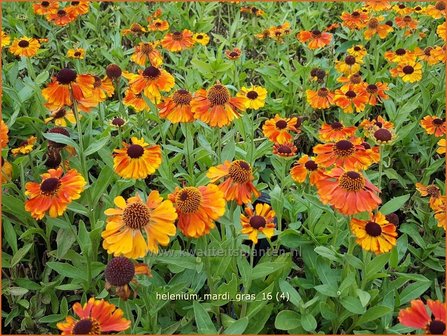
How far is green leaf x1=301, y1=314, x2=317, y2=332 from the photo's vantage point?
4.90 feet

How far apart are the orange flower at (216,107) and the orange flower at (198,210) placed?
1.30 ft

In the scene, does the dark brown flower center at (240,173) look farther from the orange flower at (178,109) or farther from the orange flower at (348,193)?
the orange flower at (178,109)

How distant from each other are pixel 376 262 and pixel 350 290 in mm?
118

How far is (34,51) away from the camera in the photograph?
2.63 meters

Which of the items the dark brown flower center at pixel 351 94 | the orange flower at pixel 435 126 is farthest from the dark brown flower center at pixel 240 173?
the orange flower at pixel 435 126

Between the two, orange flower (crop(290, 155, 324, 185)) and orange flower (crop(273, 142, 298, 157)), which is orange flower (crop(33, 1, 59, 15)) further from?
orange flower (crop(290, 155, 324, 185))

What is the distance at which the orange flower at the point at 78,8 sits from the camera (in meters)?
2.97

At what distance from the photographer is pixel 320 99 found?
95.3 inches

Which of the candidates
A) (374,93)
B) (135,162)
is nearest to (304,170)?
(135,162)

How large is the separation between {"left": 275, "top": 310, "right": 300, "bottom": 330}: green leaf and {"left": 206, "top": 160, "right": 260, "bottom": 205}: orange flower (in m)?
0.40

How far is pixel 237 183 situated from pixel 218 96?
1.46 feet

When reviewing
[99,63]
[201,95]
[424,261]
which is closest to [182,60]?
[99,63]

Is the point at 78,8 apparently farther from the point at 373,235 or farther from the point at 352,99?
the point at 373,235

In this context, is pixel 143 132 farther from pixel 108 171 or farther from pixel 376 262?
pixel 376 262
